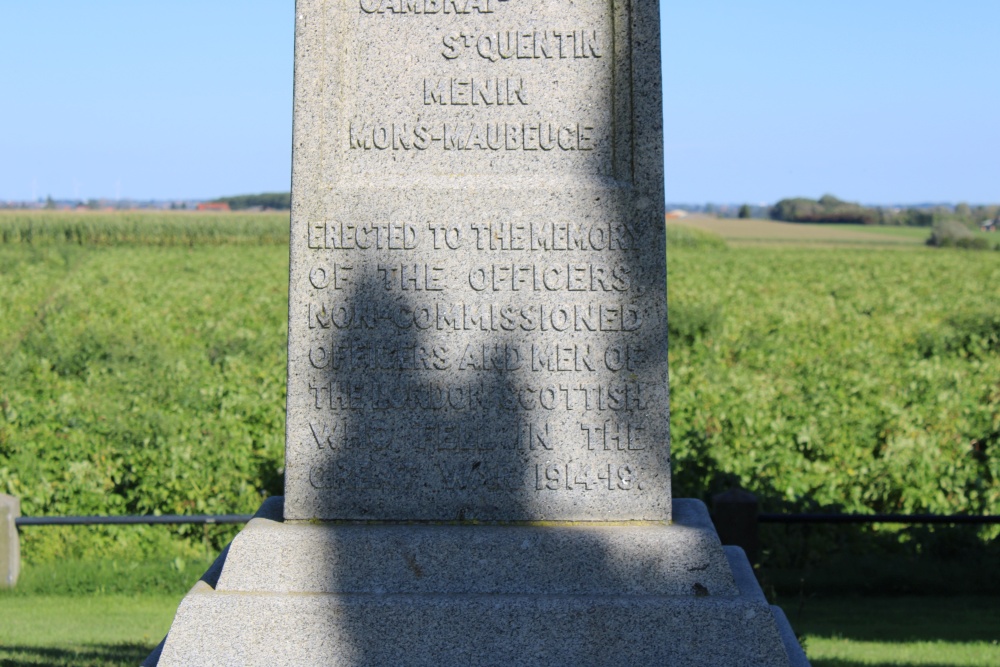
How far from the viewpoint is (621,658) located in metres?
3.32

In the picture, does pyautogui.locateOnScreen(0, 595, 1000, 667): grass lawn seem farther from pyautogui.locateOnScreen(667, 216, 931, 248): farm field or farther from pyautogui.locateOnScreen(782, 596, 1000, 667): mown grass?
pyautogui.locateOnScreen(667, 216, 931, 248): farm field

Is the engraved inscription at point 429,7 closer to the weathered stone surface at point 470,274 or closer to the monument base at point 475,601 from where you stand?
the weathered stone surface at point 470,274

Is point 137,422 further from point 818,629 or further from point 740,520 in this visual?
point 818,629

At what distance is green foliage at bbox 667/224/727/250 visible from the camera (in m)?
71.5

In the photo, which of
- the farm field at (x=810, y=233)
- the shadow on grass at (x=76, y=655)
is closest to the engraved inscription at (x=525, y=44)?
the shadow on grass at (x=76, y=655)

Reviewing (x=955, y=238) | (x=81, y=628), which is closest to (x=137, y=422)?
(x=81, y=628)

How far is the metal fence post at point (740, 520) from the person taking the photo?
23.3 ft

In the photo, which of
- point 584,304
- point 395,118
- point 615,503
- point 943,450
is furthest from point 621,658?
point 943,450

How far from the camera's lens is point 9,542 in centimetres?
801

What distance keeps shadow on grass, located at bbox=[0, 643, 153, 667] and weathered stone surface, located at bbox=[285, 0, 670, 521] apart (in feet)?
9.29

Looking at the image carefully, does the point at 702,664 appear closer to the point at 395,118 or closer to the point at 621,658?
the point at 621,658

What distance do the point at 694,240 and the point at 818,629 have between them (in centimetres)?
6789

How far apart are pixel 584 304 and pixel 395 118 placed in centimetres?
86

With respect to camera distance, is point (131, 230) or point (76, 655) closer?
point (76, 655)
